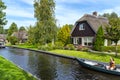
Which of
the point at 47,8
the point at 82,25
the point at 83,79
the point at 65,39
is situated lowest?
the point at 83,79

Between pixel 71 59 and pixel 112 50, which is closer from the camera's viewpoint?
pixel 71 59

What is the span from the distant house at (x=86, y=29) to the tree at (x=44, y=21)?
6.41m

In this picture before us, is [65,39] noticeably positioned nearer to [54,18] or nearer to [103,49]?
[54,18]

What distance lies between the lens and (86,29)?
4750cm

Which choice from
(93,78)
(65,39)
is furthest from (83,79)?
(65,39)

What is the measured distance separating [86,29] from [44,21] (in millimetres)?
12446

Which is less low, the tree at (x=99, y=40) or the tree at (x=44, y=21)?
the tree at (x=44, y=21)

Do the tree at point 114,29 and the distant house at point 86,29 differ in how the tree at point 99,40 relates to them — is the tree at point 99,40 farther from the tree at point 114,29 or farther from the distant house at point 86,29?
the tree at point 114,29

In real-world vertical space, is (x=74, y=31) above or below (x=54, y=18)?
below

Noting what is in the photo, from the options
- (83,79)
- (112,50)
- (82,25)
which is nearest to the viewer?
(83,79)

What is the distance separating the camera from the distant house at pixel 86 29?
151 ft

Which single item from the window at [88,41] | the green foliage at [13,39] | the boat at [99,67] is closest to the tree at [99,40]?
the window at [88,41]

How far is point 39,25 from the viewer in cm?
5319

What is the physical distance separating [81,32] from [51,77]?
3043cm
